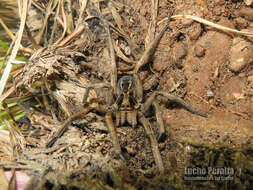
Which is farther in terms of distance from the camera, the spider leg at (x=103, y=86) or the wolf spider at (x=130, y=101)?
the spider leg at (x=103, y=86)

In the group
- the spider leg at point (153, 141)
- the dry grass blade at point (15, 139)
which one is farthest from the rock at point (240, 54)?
the dry grass blade at point (15, 139)

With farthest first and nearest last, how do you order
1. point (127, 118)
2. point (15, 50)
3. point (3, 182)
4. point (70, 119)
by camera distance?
point (15, 50)
point (127, 118)
point (70, 119)
point (3, 182)

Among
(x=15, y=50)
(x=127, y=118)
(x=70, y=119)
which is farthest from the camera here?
(x=15, y=50)

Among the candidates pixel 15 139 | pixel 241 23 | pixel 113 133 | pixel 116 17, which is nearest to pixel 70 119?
pixel 113 133

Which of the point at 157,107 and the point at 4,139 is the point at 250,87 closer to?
the point at 157,107

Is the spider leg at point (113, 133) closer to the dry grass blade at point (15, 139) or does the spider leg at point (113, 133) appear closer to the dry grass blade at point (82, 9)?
the dry grass blade at point (15, 139)

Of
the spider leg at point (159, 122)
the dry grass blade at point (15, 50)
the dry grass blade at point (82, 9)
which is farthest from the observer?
the dry grass blade at point (82, 9)

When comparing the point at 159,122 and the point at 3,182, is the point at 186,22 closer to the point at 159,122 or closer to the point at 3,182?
the point at 159,122

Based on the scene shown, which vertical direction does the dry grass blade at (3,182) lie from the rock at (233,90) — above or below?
below

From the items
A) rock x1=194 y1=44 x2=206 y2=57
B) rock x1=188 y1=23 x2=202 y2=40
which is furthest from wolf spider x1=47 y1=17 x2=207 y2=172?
rock x1=194 y1=44 x2=206 y2=57
